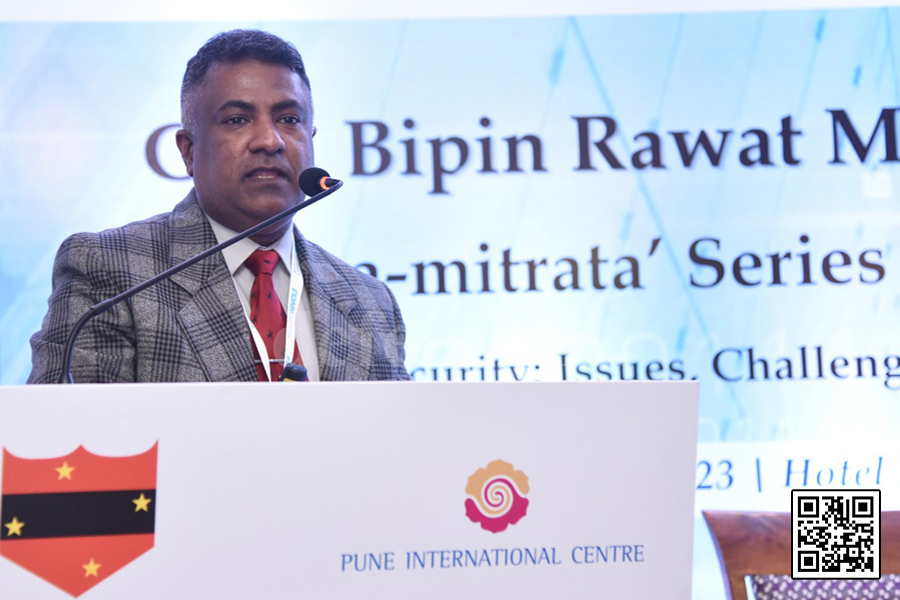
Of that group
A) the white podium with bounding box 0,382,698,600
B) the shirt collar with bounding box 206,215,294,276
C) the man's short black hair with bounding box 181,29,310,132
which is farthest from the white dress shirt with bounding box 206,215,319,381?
the white podium with bounding box 0,382,698,600

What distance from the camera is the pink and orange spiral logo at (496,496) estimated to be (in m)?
1.11

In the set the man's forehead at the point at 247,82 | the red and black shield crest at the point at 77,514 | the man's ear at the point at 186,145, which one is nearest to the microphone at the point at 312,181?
the man's forehead at the point at 247,82

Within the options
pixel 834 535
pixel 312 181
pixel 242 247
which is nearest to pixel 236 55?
pixel 242 247

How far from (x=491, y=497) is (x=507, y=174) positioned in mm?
2066

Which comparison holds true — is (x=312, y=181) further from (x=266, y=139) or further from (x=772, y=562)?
(x=772, y=562)

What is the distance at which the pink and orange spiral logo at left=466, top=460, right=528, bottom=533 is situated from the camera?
1106 millimetres

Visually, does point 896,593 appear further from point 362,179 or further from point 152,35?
point 152,35

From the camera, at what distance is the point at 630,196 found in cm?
306

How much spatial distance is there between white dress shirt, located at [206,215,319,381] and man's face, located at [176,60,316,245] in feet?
0.07

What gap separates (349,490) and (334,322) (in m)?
0.95

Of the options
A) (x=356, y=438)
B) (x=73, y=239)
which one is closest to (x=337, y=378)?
(x=73, y=239)

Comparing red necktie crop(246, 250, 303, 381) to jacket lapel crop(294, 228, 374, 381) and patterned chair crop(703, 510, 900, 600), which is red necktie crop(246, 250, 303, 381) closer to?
jacket lapel crop(294, 228, 374, 381)

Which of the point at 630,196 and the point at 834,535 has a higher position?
the point at 630,196

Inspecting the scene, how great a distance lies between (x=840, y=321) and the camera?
121 inches
